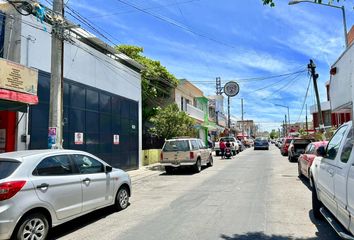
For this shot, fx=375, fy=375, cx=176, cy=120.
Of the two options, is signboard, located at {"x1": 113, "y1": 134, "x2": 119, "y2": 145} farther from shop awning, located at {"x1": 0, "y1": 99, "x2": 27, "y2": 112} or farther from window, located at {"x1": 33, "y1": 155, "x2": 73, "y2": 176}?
window, located at {"x1": 33, "y1": 155, "x2": 73, "y2": 176}

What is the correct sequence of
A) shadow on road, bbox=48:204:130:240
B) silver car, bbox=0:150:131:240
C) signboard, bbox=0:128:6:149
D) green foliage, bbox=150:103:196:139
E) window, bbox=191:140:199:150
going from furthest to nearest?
1. green foliage, bbox=150:103:196:139
2. window, bbox=191:140:199:150
3. signboard, bbox=0:128:6:149
4. shadow on road, bbox=48:204:130:240
5. silver car, bbox=0:150:131:240

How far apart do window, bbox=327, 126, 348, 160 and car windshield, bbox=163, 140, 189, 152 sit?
12.9m

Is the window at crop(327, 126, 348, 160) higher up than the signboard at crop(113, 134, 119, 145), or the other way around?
the signboard at crop(113, 134, 119, 145)

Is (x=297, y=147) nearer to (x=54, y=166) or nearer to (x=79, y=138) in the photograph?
(x=79, y=138)

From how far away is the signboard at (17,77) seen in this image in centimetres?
1079

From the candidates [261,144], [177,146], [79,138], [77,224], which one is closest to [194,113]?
[261,144]

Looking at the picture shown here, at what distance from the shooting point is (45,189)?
6.82m

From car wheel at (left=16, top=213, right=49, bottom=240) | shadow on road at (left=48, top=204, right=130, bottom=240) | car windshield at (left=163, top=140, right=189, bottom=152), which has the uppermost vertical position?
car windshield at (left=163, top=140, right=189, bottom=152)

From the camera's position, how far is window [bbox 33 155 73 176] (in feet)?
23.0

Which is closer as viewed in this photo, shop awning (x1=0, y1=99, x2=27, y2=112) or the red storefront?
the red storefront

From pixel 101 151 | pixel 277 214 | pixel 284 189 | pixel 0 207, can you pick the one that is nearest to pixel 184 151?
pixel 101 151

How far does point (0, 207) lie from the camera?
596 centimetres

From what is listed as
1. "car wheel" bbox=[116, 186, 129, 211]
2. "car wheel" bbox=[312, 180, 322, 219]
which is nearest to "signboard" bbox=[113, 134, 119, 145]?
"car wheel" bbox=[116, 186, 129, 211]

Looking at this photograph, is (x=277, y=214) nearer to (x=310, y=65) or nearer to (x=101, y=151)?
(x=101, y=151)
